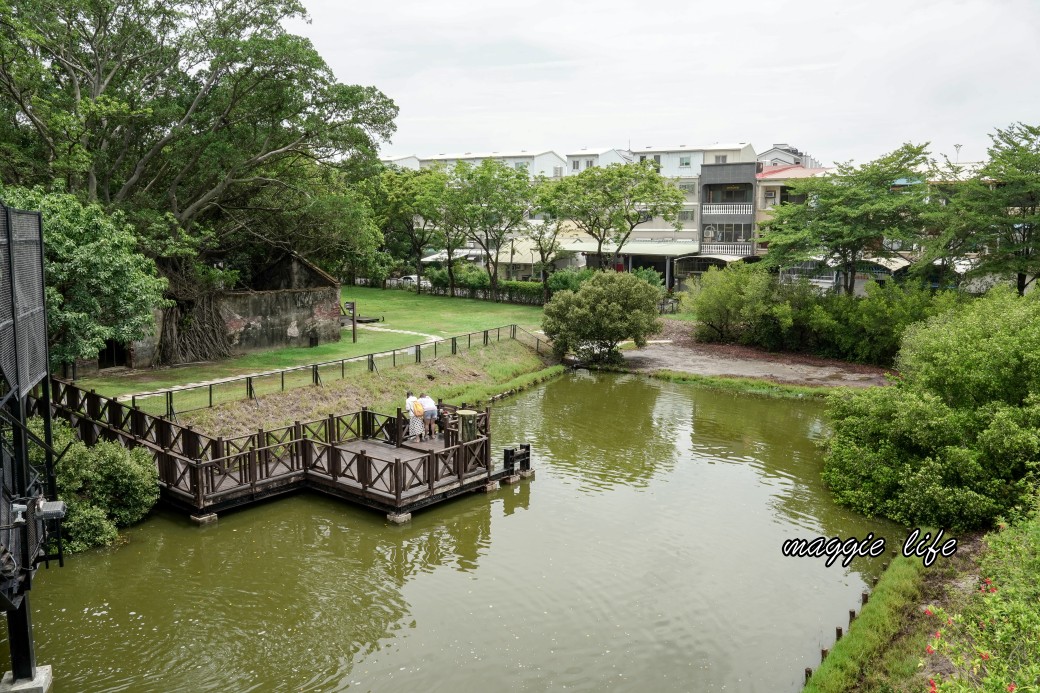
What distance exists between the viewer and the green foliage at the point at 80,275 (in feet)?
65.3

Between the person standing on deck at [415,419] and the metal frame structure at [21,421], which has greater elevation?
the metal frame structure at [21,421]

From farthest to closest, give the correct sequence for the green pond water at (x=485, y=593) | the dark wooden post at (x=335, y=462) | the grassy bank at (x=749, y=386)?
the grassy bank at (x=749, y=386), the dark wooden post at (x=335, y=462), the green pond water at (x=485, y=593)

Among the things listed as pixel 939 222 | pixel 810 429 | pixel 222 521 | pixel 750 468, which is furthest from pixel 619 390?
pixel 222 521

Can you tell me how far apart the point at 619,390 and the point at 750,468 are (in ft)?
35.7

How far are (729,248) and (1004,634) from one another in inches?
2044

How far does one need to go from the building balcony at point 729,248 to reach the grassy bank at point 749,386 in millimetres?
24746

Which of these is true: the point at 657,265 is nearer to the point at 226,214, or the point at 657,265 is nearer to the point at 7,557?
the point at 226,214

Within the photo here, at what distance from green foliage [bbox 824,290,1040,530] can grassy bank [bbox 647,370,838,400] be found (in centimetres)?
1126

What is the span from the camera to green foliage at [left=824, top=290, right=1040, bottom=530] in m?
17.3

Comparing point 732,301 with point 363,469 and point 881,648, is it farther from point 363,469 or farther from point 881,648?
point 881,648

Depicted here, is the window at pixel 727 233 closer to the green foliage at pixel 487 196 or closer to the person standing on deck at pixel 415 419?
the green foliage at pixel 487 196

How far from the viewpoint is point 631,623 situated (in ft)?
46.2

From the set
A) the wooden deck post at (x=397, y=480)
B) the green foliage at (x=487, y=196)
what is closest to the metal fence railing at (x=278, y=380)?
the wooden deck post at (x=397, y=480)

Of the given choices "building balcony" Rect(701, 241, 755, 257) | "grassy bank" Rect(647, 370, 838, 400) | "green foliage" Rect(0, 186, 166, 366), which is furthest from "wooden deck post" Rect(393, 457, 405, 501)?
"building balcony" Rect(701, 241, 755, 257)
